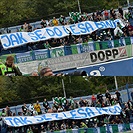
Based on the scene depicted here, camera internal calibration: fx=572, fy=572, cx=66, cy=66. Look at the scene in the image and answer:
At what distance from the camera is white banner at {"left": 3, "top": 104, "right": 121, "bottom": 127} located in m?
26.0

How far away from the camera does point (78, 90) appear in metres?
31.3

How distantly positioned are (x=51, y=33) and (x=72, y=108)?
6270mm

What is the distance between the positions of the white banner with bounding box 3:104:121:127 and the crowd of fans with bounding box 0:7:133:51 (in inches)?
205

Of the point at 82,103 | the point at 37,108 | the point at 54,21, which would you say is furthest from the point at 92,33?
the point at 37,108

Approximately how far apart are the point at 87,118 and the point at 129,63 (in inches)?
279

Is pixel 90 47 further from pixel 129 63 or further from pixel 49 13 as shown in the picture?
pixel 49 13

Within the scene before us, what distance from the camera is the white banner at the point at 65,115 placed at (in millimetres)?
26016

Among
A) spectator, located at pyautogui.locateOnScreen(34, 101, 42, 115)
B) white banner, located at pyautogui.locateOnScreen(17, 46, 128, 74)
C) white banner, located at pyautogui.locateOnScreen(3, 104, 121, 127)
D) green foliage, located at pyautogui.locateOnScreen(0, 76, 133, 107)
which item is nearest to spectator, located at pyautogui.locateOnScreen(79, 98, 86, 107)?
white banner, located at pyautogui.locateOnScreen(3, 104, 121, 127)

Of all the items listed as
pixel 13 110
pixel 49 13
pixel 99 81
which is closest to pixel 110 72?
pixel 99 81

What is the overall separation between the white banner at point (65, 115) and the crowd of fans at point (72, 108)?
20 cm

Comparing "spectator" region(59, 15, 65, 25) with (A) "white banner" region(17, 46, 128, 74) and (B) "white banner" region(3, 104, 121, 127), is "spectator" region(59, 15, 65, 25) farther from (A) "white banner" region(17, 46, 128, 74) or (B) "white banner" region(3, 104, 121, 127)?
(B) "white banner" region(3, 104, 121, 127)

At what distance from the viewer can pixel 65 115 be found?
27.6 m

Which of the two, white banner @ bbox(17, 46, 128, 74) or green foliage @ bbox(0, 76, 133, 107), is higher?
white banner @ bbox(17, 46, 128, 74)

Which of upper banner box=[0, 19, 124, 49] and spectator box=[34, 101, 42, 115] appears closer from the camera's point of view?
spectator box=[34, 101, 42, 115]
